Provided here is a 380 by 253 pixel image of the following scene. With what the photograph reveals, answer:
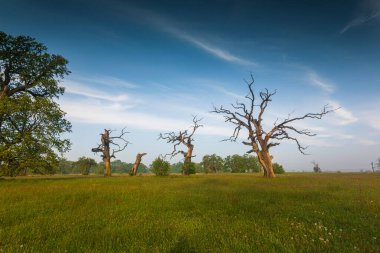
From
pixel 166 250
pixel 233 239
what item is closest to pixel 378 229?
pixel 233 239

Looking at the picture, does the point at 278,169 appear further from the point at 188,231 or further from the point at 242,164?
the point at 188,231

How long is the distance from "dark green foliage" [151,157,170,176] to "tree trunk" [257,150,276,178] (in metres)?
17.0

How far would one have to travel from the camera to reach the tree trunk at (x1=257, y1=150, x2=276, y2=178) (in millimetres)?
30859

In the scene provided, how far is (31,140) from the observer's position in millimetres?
21359

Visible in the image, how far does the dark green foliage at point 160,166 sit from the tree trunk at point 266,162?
1701 cm

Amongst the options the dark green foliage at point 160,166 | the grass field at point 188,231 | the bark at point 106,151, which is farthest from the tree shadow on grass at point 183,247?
the bark at point 106,151

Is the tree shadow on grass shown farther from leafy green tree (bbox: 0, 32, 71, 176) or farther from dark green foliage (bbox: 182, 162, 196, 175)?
dark green foliage (bbox: 182, 162, 196, 175)

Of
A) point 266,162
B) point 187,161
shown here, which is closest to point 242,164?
point 187,161

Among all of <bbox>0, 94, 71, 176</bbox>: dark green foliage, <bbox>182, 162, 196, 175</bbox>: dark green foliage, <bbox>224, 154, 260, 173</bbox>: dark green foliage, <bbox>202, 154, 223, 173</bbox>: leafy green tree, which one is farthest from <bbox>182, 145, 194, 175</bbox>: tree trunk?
<bbox>202, 154, 223, 173</bbox>: leafy green tree

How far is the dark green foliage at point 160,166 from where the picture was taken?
4029 cm

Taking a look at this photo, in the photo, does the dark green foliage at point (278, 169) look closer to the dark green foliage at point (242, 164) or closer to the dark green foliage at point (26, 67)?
the dark green foliage at point (242, 164)

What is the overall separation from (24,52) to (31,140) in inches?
398

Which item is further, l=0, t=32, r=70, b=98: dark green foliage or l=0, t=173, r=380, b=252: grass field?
l=0, t=32, r=70, b=98: dark green foliage

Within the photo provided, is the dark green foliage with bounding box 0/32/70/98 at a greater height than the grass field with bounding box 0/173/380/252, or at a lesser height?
greater
